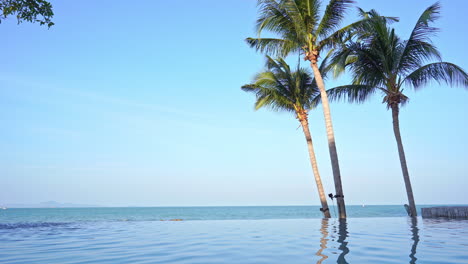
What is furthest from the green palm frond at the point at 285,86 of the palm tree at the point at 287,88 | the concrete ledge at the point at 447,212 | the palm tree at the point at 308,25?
the concrete ledge at the point at 447,212

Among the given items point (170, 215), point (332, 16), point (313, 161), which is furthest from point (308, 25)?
point (170, 215)

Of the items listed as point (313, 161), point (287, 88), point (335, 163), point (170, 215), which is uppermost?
point (287, 88)

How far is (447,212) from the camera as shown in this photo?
16266 millimetres

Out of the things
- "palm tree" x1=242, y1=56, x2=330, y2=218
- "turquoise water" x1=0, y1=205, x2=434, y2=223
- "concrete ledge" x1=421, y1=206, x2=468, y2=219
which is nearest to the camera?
"concrete ledge" x1=421, y1=206, x2=468, y2=219

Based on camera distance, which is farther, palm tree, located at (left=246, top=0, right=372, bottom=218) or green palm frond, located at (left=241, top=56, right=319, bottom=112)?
green palm frond, located at (left=241, top=56, right=319, bottom=112)

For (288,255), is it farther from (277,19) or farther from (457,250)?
(277,19)

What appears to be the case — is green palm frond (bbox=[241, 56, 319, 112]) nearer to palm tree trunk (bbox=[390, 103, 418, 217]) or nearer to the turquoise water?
palm tree trunk (bbox=[390, 103, 418, 217])

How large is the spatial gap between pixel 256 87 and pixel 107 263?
60.3 feet

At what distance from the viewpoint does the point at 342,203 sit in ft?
49.2

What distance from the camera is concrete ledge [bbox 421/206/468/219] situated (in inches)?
610

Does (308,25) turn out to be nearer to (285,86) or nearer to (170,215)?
(285,86)

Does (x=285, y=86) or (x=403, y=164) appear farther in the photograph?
(x=285, y=86)

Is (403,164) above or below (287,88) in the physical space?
below

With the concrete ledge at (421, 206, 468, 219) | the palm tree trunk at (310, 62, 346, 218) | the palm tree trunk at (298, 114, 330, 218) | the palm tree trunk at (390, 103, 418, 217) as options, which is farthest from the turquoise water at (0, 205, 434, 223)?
the concrete ledge at (421, 206, 468, 219)
